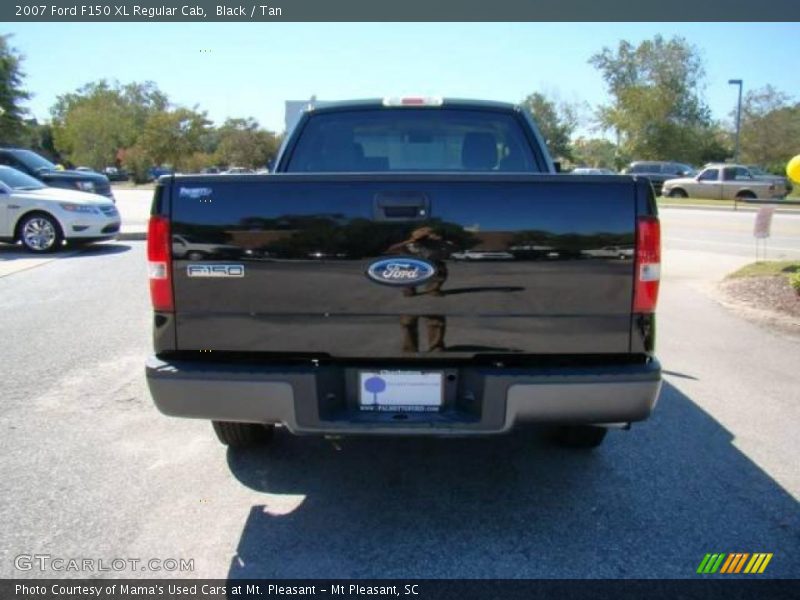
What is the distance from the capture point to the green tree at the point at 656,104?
49.5 meters

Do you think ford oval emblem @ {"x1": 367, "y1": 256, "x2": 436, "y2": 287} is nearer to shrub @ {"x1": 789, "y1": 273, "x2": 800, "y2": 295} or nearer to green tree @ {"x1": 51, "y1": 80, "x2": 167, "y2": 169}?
shrub @ {"x1": 789, "y1": 273, "x2": 800, "y2": 295}

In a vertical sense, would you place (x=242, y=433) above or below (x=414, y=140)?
below

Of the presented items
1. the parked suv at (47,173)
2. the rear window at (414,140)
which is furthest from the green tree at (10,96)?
the rear window at (414,140)

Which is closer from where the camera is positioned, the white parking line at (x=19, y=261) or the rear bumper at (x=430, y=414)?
the rear bumper at (x=430, y=414)

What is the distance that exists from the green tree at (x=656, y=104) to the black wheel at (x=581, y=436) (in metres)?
50.2

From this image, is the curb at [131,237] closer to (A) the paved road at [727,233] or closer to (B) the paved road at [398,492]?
(B) the paved road at [398,492]

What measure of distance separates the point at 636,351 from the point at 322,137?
2.64 metres

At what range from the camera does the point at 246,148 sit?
39281 mm

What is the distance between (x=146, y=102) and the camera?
76.2 m

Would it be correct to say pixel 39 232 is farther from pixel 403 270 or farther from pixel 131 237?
pixel 403 270

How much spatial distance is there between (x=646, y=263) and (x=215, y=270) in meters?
1.80

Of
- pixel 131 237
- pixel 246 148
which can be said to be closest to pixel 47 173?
pixel 131 237

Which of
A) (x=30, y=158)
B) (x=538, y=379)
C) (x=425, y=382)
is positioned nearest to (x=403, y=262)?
(x=425, y=382)

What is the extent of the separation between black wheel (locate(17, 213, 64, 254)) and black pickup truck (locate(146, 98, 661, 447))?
1092 centimetres
